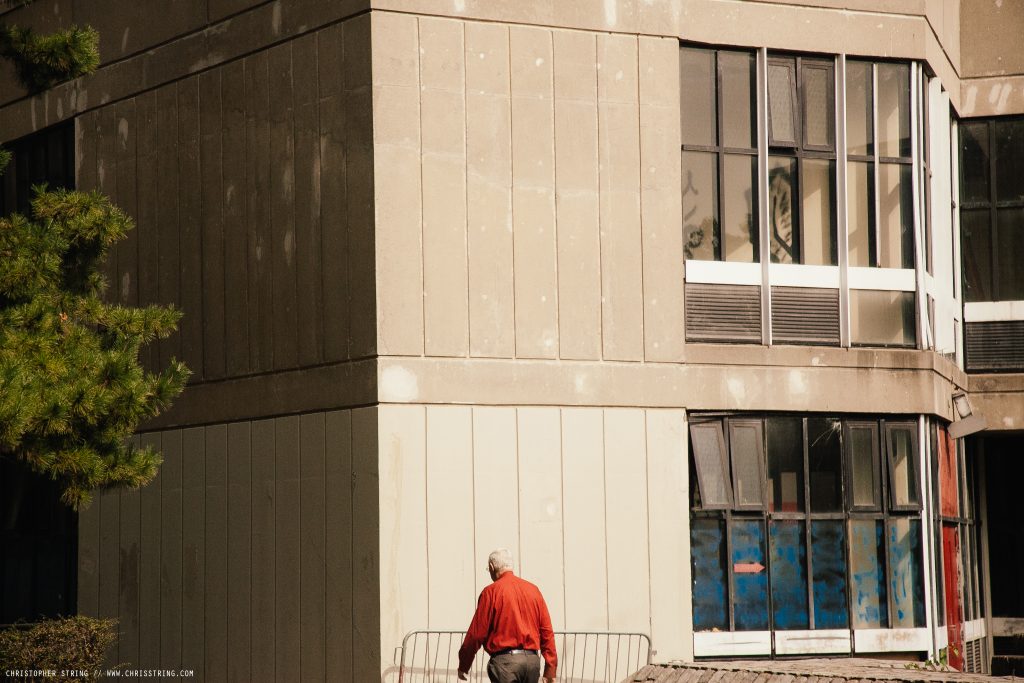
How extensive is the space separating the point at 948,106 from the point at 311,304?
8.99 metres

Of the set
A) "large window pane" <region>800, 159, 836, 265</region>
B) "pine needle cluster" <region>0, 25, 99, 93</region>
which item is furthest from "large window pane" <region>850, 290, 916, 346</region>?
"pine needle cluster" <region>0, 25, 99, 93</region>

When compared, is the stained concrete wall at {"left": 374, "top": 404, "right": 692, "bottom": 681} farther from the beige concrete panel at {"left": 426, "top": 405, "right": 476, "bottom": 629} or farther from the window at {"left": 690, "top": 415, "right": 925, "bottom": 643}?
the window at {"left": 690, "top": 415, "right": 925, "bottom": 643}

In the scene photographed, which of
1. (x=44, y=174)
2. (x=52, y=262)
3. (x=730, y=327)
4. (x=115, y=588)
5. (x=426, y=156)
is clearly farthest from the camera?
(x=44, y=174)

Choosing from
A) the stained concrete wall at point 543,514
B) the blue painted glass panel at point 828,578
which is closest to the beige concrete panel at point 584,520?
the stained concrete wall at point 543,514

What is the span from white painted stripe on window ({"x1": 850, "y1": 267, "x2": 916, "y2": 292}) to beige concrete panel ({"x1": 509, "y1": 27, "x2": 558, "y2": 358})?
377 centimetres

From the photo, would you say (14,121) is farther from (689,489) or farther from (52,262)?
(689,489)

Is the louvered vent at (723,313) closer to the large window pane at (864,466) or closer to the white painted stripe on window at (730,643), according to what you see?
the large window pane at (864,466)

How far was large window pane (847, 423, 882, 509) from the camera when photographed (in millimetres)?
17453

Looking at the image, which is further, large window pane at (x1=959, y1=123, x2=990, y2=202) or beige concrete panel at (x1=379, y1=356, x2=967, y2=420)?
large window pane at (x1=959, y1=123, x2=990, y2=202)

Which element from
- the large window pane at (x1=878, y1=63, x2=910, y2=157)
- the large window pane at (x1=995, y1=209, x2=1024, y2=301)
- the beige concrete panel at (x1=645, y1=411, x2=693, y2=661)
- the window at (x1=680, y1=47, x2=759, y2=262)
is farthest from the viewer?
the large window pane at (x1=995, y1=209, x2=1024, y2=301)

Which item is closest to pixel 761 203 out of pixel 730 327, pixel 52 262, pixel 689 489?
pixel 730 327

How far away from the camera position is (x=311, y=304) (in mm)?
16656

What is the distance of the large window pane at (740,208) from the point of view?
1745 centimetres

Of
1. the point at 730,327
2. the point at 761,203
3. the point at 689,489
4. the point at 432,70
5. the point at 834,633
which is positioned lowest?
A: the point at 834,633
